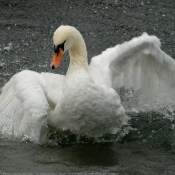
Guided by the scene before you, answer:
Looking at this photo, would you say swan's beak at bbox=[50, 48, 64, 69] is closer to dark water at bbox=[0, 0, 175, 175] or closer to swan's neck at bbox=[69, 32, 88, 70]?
swan's neck at bbox=[69, 32, 88, 70]

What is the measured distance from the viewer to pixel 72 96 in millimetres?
6430

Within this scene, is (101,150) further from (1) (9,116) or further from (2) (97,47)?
(2) (97,47)

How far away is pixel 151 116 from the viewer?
826cm

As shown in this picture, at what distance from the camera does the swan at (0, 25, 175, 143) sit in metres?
6.45

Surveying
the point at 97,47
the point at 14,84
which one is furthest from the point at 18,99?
the point at 97,47

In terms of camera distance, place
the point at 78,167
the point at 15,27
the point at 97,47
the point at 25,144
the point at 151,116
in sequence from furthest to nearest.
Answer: the point at 15,27, the point at 97,47, the point at 151,116, the point at 25,144, the point at 78,167

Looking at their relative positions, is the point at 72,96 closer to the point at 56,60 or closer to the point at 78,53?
the point at 56,60

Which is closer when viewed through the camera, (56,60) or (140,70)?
(56,60)

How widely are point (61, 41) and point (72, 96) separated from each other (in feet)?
2.45

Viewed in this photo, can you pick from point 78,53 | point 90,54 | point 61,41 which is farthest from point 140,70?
point 90,54

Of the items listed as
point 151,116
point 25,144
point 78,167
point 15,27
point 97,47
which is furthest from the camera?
point 15,27

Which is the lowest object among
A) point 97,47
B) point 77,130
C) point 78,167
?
point 78,167


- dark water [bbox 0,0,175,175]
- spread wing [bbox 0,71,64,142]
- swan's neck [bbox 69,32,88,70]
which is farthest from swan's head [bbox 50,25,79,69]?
dark water [bbox 0,0,175,175]

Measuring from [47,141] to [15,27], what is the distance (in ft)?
17.0
